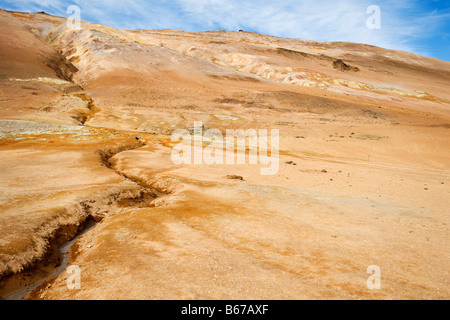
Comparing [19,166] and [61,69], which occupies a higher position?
[61,69]

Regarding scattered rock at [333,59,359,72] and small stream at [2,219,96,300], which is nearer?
small stream at [2,219,96,300]

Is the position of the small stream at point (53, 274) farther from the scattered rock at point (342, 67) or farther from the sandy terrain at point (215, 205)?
the scattered rock at point (342, 67)

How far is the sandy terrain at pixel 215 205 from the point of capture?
5.50 meters

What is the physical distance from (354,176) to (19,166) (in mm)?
18490

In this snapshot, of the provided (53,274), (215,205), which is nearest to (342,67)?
(215,205)

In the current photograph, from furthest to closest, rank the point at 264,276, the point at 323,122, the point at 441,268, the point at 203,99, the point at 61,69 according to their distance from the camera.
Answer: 1. the point at 61,69
2. the point at 203,99
3. the point at 323,122
4. the point at 441,268
5. the point at 264,276

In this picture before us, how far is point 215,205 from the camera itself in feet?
33.7

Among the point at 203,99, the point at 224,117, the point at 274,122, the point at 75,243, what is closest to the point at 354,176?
the point at 75,243

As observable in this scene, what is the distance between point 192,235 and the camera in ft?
24.5

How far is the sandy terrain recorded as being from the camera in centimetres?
550

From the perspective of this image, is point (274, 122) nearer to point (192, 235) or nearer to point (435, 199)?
point (435, 199)

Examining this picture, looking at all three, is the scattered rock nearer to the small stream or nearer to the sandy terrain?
the sandy terrain

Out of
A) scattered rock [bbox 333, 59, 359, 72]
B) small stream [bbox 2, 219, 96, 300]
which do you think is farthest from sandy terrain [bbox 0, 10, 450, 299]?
scattered rock [bbox 333, 59, 359, 72]
